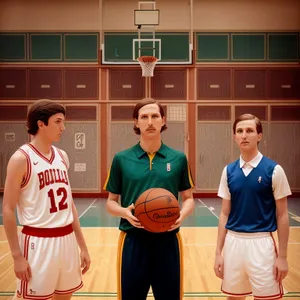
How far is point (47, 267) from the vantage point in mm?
2162

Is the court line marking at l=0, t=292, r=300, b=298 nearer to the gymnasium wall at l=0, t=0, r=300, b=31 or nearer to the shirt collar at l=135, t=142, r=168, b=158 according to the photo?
the shirt collar at l=135, t=142, r=168, b=158

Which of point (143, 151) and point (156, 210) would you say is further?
point (143, 151)

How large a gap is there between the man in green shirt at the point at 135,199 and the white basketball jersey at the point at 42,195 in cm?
28

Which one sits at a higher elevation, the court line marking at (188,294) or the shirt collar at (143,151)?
the shirt collar at (143,151)

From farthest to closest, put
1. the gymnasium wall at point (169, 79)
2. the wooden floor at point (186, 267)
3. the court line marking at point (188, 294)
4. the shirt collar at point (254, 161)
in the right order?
the gymnasium wall at point (169, 79), the wooden floor at point (186, 267), the court line marking at point (188, 294), the shirt collar at point (254, 161)

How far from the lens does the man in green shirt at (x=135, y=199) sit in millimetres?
2254

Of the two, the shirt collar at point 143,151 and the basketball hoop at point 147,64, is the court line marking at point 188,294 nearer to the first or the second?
the shirt collar at point 143,151

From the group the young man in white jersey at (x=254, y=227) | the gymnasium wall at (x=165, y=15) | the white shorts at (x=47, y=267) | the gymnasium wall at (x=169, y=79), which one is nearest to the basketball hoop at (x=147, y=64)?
the gymnasium wall at (x=169, y=79)

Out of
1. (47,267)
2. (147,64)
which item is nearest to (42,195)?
(47,267)

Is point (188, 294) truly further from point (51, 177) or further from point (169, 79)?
point (169, 79)

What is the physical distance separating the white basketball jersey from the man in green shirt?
0.28m

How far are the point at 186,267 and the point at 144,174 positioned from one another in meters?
2.98

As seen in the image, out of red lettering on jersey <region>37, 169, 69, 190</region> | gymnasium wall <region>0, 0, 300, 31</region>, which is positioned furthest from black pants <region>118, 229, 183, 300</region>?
gymnasium wall <region>0, 0, 300, 31</region>

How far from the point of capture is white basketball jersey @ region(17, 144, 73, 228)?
2189 mm
